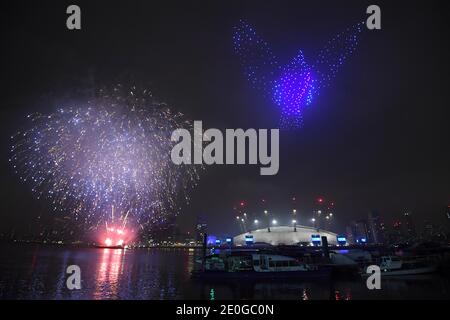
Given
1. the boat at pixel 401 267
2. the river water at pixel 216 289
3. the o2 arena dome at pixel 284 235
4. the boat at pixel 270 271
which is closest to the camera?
the river water at pixel 216 289

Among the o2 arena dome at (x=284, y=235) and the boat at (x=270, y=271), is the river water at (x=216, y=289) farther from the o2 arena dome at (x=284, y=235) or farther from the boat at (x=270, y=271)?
the o2 arena dome at (x=284, y=235)

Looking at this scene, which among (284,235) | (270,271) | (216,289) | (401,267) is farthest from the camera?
(284,235)

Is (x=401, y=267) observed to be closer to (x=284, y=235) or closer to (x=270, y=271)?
(x=270, y=271)

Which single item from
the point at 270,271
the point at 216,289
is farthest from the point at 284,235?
the point at 216,289

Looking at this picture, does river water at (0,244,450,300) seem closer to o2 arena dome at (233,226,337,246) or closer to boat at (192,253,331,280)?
boat at (192,253,331,280)

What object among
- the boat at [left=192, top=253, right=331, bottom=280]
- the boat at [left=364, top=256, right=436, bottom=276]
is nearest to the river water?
the boat at [left=192, top=253, right=331, bottom=280]

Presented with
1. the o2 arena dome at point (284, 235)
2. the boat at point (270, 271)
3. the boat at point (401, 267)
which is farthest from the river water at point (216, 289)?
the o2 arena dome at point (284, 235)

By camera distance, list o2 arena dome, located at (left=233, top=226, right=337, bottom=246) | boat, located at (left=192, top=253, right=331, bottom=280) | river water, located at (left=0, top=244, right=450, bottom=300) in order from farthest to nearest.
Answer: o2 arena dome, located at (left=233, top=226, right=337, bottom=246), boat, located at (left=192, top=253, right=331, bottom=280), river water, located at (left=0, top=244, right=450, bottom=300)
